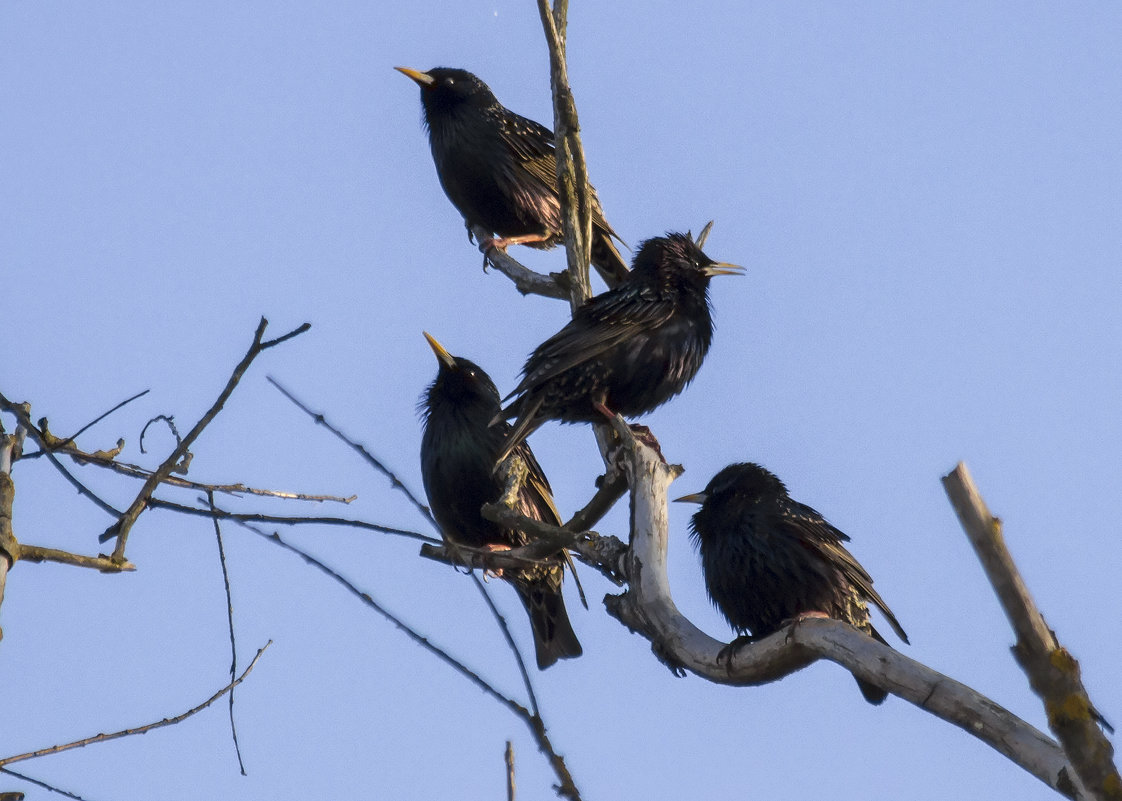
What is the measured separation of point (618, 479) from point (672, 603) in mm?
803

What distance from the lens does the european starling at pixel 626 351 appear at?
224 inches

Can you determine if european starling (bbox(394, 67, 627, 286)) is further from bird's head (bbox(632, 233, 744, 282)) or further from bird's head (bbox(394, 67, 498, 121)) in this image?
bird's head (bbox(632, 233, 744, 282))

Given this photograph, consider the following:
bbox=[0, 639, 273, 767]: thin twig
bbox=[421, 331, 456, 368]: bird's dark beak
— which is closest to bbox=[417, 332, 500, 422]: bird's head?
bbox=[421, 331, 456, 368]: bird's dark beak

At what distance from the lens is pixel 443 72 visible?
7867 millimetres

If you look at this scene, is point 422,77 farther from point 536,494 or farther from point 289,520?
point 289,520

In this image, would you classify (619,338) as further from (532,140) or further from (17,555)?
(17,555)

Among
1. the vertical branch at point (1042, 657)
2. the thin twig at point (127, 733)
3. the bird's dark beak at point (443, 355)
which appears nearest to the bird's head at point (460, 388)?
the bird's dark beak at point (443, 355)

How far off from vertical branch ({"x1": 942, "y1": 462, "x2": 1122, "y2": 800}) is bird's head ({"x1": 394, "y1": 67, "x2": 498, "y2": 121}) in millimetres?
6033

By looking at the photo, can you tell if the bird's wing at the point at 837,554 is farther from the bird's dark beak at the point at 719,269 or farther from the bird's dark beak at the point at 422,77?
the bird's dark beak at the point at 422,77

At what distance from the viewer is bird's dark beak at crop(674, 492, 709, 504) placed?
561 cm

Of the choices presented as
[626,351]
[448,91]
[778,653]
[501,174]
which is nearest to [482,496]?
[626,351]

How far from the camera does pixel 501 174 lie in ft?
24.1

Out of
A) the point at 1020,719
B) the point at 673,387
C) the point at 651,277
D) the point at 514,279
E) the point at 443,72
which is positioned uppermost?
the point at 443,72

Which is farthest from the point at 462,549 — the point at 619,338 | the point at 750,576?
the point at 619,338
